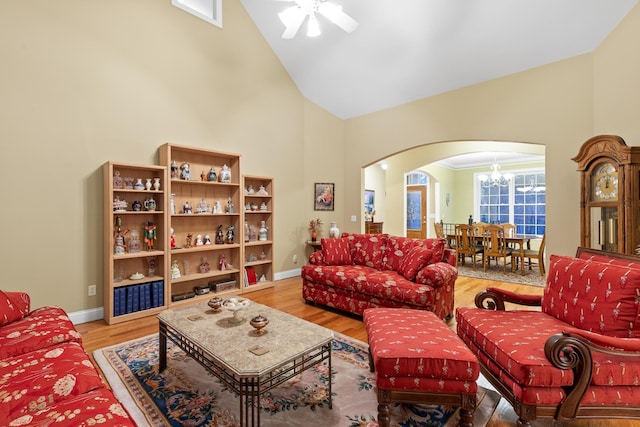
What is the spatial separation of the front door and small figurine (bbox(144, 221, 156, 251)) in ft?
27.5

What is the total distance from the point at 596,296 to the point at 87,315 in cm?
480

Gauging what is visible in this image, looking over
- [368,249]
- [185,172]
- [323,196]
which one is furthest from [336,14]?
[323,196]

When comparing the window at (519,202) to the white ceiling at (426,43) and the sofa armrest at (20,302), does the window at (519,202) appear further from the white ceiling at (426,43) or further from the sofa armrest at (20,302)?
the sofa armrest at (20,302)

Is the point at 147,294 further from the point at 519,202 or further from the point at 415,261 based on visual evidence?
the point at 519,202

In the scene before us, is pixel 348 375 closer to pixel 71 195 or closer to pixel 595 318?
pixel 595 318

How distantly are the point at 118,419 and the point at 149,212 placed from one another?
294cm

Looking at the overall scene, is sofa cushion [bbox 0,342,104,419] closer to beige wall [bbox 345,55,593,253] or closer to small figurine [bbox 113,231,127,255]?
small figurine [bbox 113,231,127,255]

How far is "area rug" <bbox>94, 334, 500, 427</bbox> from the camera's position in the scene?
1855 mm

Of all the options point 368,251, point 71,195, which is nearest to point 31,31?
point 71,195

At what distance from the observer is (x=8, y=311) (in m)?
2.17

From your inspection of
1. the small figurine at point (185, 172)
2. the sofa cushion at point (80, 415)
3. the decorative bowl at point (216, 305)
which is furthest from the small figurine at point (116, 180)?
the sofa cushion at point (80, 415)

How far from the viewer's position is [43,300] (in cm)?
328

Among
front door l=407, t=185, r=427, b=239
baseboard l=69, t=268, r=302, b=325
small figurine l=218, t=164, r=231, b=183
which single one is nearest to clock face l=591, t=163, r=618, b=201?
small figurine l=218, t=164, r=231, b=183

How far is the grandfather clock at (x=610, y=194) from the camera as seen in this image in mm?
2928
